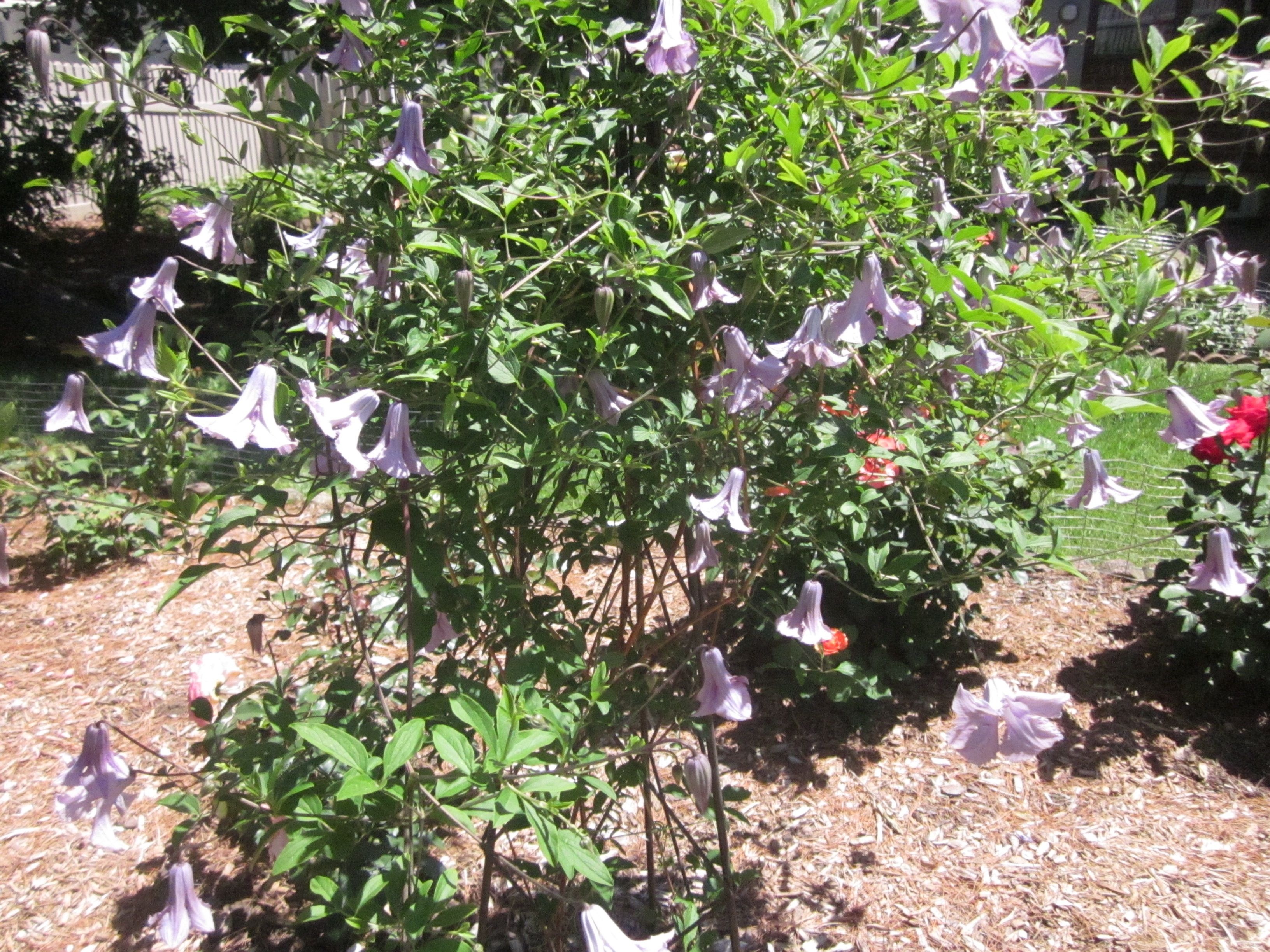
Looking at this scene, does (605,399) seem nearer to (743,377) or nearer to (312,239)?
(743,377)

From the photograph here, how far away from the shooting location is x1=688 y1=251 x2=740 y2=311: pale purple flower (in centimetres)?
136

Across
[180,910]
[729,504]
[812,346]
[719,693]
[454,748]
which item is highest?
[812,346]

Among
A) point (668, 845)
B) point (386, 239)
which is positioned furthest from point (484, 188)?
point (668, 845)

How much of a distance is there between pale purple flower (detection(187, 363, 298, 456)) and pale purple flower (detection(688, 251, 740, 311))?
0.57 meters

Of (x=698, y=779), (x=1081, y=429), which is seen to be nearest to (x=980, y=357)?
(x=1081, y=429)

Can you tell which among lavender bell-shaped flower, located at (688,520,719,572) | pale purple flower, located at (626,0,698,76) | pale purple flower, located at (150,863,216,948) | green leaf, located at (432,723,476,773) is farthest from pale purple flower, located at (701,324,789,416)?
pale purple flower, located at (150,863,216,948)

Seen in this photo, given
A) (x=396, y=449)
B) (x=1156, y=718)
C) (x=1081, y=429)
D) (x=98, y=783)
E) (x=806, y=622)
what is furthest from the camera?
(x=1156, y=718)

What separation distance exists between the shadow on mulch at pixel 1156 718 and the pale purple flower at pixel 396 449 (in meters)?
2.32

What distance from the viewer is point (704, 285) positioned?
4.52ft

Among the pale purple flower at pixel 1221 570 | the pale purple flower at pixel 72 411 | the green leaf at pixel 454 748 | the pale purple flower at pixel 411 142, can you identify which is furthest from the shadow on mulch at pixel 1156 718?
the pale purple flower at pixel 72 411

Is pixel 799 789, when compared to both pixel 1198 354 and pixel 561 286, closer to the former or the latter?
pixel 561 286

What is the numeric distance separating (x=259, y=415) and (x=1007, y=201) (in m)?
1.30

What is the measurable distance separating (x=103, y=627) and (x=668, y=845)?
234 cm

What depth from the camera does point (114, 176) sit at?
1016 cm
